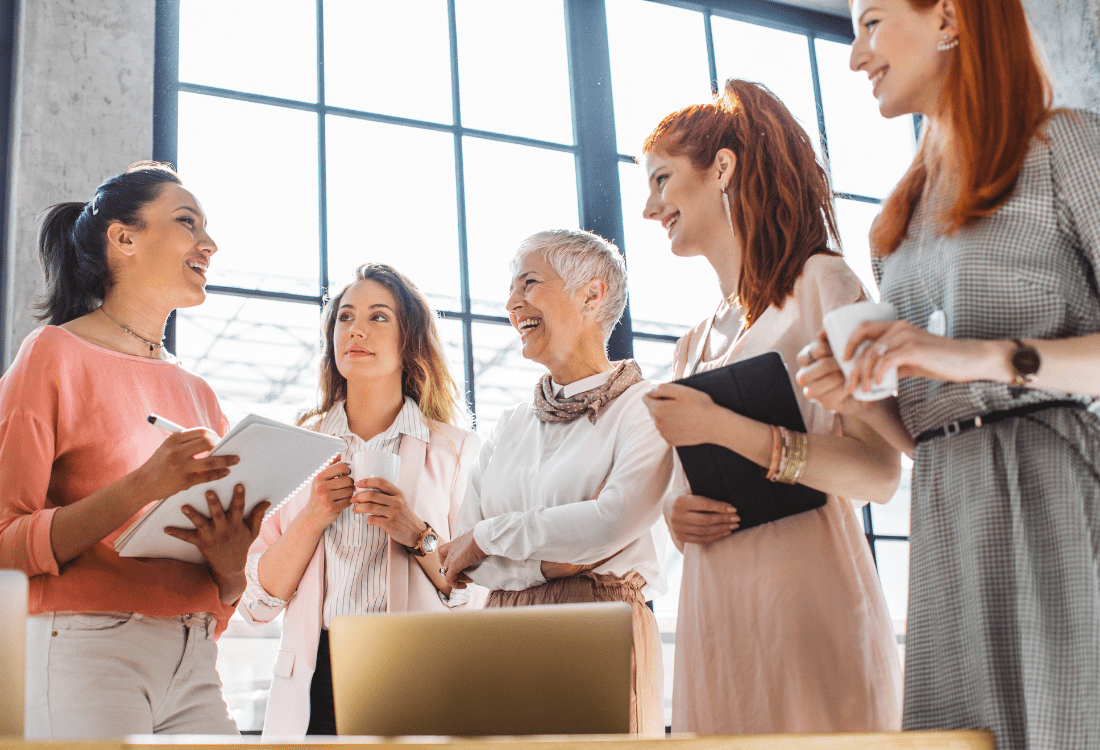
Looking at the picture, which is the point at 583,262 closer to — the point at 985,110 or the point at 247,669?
the point at 985,110

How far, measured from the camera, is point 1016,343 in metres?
1.11

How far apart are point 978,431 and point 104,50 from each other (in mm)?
2857

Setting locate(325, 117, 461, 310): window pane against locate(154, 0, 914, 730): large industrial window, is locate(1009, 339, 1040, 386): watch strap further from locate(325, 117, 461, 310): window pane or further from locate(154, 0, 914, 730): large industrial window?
locate(325, 117, 461, 310): window pane

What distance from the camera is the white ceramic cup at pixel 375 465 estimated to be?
6.97ft

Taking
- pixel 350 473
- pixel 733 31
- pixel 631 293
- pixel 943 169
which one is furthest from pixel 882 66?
pixel 733 31

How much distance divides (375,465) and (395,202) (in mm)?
1565

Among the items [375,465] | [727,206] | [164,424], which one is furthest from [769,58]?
[164,424]

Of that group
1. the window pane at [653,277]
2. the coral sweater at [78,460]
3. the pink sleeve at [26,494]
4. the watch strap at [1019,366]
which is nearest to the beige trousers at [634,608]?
the coral sweater at [78,460]

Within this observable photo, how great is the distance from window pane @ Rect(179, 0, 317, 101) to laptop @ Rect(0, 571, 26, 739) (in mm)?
2543

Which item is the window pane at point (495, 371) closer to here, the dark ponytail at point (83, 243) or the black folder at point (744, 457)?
the dark ponytail at point (83, 243)

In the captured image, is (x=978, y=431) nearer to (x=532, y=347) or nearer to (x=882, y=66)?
(x=882, y=66)

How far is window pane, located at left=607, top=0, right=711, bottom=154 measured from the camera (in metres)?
3.91

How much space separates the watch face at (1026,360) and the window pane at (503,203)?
97.5 inches

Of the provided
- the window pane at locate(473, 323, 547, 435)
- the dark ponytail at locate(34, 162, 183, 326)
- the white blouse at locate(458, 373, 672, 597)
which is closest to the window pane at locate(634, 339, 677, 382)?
the window pane at locate(473, 323, 547, 435)
